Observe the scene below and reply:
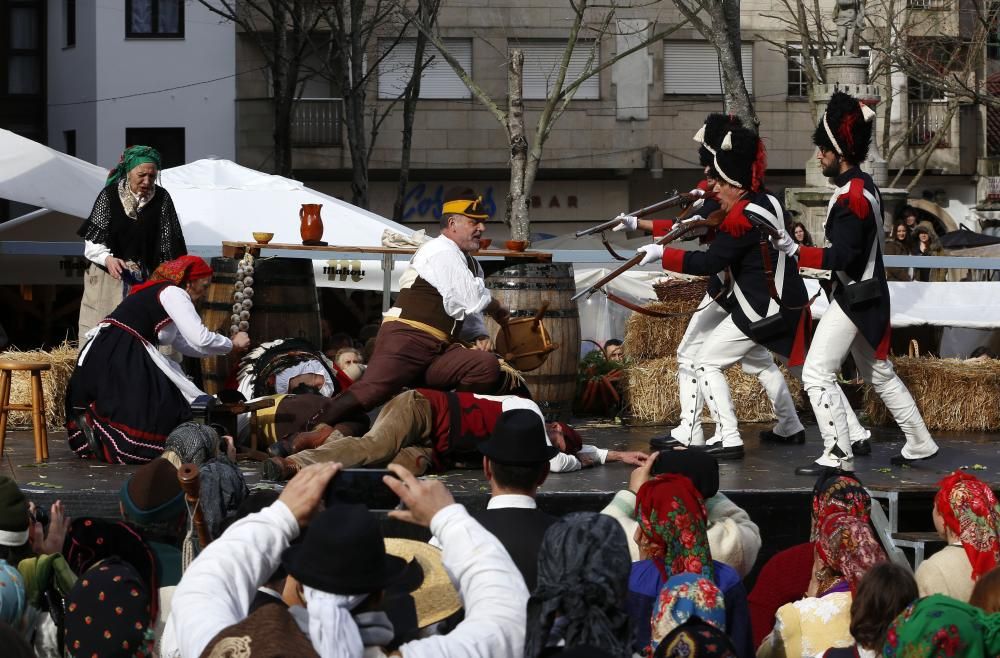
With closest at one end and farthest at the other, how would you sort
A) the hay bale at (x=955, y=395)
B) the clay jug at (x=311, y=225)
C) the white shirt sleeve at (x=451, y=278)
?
the white shirt sleeve at (x=451, y=278) < the hay bale at (x=955, y=395) < the clay jug at (x=311, y=225)

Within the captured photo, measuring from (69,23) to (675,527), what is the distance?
1189 inches

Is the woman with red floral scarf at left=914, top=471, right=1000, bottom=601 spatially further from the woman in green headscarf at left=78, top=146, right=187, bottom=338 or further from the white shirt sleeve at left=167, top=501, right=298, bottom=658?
the woman in green headscarf at left=78, top=146, right=187, bottom=338

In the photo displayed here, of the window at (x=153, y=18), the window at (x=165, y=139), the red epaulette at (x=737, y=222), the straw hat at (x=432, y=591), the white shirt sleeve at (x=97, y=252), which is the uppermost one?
the window at (x=153, y=18)

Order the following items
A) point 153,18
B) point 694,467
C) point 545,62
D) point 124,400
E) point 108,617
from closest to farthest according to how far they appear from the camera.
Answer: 1. point 108,617
2. point 694,467
3. point 124,400
4. point 545,62
5. point 153,18

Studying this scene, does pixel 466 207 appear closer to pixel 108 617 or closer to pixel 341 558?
pixel 108 617

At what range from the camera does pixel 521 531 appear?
14.0 feet

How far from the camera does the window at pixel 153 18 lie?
31.2 meters

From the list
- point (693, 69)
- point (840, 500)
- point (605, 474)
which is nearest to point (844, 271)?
point (605, 474)

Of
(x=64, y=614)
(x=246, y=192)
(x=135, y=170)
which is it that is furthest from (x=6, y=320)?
(x=64, y=614)

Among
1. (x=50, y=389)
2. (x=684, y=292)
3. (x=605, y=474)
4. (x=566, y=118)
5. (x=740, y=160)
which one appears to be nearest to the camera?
(x=605, y=474)

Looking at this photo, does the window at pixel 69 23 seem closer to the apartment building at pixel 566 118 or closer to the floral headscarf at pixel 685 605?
the apartment building at pixel 566 118

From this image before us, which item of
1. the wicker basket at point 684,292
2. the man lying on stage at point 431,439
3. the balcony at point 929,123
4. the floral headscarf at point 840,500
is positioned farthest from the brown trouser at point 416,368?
the balcony at point 929,123

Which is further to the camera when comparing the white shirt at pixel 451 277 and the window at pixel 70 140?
the window at pixel 70 140

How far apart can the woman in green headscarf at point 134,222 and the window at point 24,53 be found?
Answer: 2476 cm
